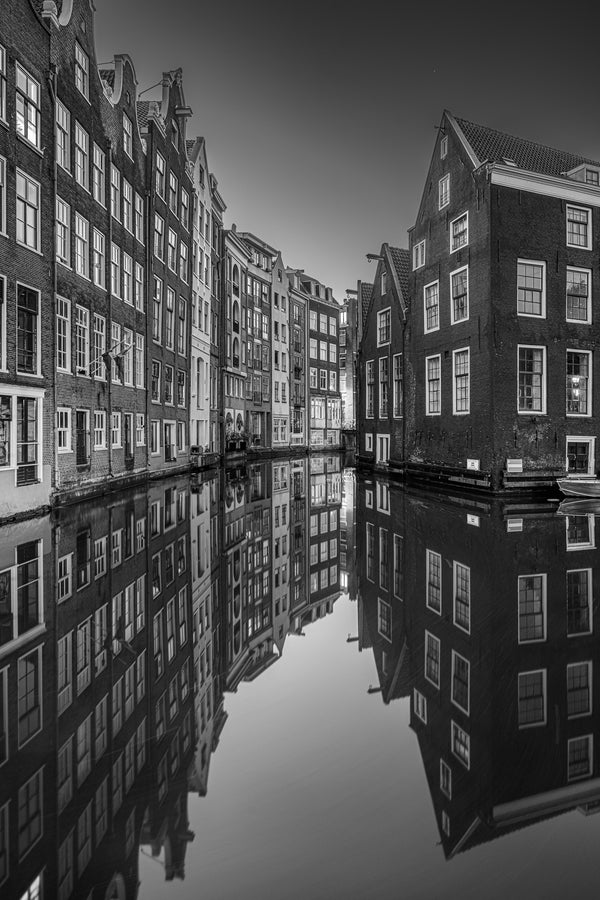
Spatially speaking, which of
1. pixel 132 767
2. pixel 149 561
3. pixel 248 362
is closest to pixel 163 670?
pixel 132 767

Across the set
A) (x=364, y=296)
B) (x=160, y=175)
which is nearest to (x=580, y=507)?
(x=160, y=175)

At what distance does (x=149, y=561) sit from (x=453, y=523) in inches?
331

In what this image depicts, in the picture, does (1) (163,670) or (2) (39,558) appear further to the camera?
(2) (39,558)

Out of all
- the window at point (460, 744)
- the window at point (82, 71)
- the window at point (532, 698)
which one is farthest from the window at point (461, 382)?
the window at point (460, 744)

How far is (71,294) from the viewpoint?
64.9 feet

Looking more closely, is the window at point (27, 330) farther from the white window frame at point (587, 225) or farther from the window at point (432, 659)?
the white window frame at point (587, 225)

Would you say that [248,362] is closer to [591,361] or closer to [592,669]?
[591,361]

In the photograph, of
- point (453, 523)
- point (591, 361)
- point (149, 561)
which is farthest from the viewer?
point (591, 361)

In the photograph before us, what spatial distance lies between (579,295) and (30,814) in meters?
28.4

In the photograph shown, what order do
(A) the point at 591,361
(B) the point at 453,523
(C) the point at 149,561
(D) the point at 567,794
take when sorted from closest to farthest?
(D) the point at 567,794 → (C) the point at 149,561 → (B) the point at 453,523 → (A) the point at 591,361

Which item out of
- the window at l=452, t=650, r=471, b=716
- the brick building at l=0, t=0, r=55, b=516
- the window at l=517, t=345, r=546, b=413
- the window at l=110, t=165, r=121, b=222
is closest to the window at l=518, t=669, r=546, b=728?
the window at l=452, t=650, r=471, b=716

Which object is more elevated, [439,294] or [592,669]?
[439,294]

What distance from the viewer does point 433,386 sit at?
98.0ft

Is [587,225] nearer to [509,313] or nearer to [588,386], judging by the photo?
[509,313]
